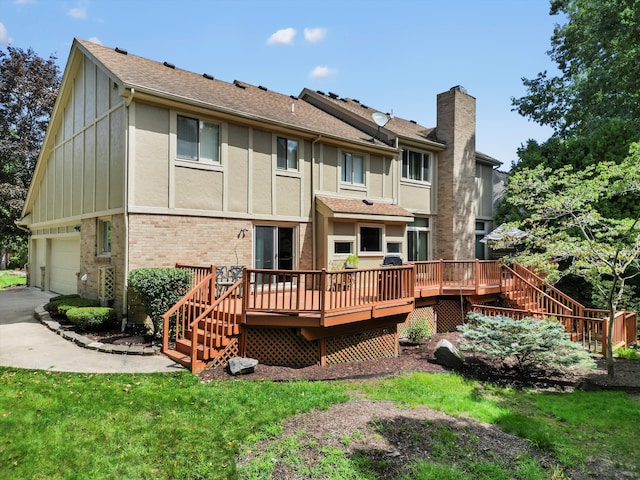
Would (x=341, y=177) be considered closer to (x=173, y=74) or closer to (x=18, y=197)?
(x=173, y=74)

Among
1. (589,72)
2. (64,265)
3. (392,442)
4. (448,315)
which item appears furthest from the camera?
(589,72)

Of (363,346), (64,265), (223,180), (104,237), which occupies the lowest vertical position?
(363,346)

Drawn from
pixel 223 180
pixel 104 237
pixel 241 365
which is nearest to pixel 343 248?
pixel 223 180

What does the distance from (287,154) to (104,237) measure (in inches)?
251

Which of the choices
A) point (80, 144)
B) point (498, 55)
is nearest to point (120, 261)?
point (80, 144)

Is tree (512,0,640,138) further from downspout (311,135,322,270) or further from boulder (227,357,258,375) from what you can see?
boulder (227,357,258,375)

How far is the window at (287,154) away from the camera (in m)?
12.3

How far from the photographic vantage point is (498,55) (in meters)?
12.1

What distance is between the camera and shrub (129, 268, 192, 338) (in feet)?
27.9

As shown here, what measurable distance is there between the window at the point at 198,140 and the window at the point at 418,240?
9060 mm

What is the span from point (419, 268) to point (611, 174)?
5674 millimetres

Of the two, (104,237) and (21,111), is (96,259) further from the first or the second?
(21,111)

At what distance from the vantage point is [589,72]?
21422mm

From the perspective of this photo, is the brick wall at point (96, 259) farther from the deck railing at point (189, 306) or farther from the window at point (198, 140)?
the window at point (198, 140)
